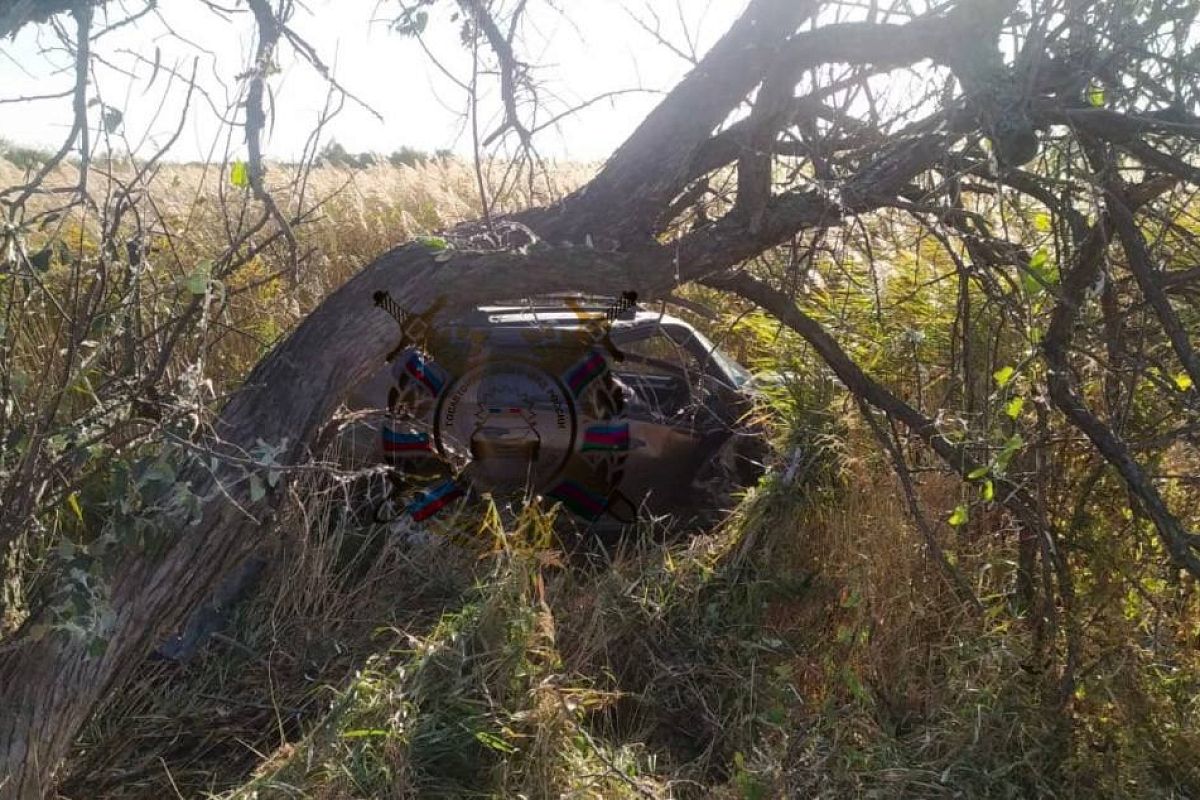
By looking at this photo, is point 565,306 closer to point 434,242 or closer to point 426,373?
point 426,373

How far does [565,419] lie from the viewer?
16.8 ft

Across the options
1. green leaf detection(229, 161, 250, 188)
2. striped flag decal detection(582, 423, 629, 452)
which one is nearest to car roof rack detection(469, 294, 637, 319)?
striped flag decal detection(582, 423, 629, 452)

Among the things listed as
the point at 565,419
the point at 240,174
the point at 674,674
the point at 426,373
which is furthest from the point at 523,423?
the point at 240,174

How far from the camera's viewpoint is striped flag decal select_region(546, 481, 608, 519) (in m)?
5.18

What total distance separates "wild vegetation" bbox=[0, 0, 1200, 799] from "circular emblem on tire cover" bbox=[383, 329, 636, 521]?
0.83ft

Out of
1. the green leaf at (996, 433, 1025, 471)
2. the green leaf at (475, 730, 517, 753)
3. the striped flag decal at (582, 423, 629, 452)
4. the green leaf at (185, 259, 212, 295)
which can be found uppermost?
the green leaf at (185, 259, 212, 295)

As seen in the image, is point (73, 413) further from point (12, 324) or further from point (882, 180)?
point (882, 180)

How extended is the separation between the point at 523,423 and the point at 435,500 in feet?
1.69

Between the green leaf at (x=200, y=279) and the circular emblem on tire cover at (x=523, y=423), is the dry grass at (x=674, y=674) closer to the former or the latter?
the circular emblem on tire cover at (x=523, y=423)

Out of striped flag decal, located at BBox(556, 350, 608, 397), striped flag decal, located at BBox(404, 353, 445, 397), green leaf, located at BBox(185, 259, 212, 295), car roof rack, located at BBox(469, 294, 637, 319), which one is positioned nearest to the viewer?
green leaf, located at BBox(185, 259, 212, 295)

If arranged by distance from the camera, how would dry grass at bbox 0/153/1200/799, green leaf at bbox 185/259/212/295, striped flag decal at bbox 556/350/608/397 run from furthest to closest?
striped flag decal at bbox 556/350/608/397 < dry grass at bbox 0/153/1200/799 < green leaf at bbox 185/259/212/295

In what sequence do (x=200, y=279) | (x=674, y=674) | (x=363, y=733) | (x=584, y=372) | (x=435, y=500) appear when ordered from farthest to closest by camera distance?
(x=584, y=372), (x=435, y=500), (x=674, y=674), (x=363, y=733), (x=200, y=279)

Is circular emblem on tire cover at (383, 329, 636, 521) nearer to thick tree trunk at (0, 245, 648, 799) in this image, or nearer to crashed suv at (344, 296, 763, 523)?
crashed suv at (344, 296, 763, 523)

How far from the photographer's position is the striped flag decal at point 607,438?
205 inches
